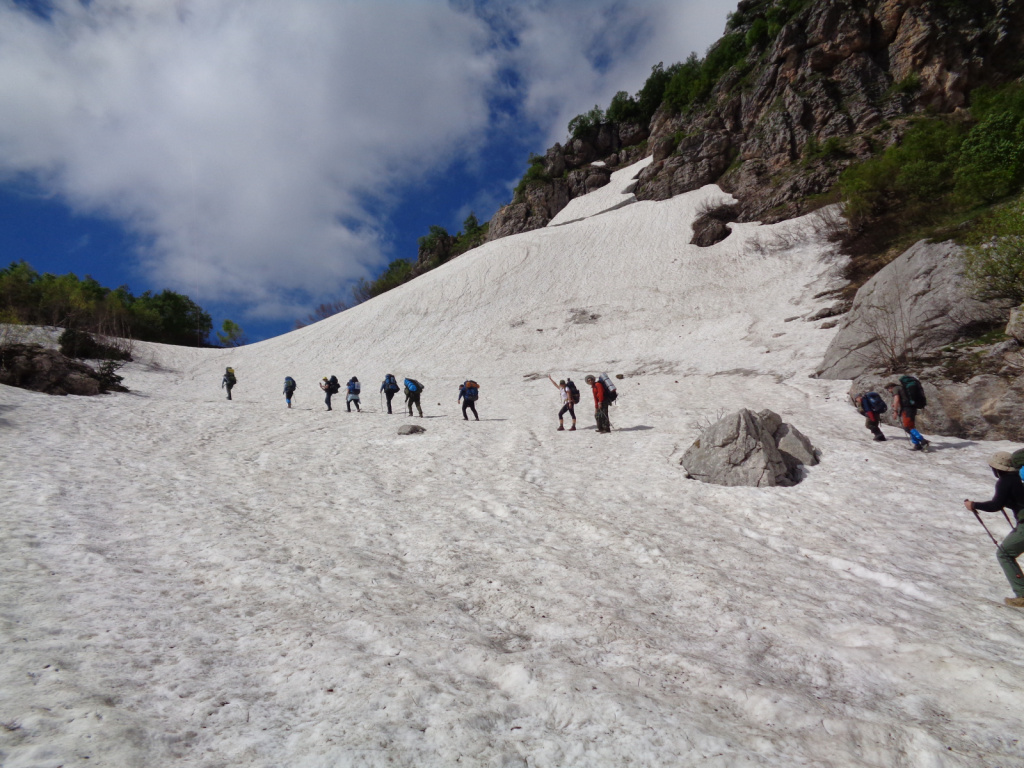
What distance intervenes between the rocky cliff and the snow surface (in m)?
43.1

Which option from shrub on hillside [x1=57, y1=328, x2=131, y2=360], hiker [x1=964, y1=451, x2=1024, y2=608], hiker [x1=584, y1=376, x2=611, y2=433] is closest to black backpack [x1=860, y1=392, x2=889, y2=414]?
hiker [x1=584, y1=376, x2=611, y2=433]

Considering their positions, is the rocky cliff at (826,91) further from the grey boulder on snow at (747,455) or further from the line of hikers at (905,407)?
the grey boulder on snow at (747,455)

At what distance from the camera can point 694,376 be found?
898 inches

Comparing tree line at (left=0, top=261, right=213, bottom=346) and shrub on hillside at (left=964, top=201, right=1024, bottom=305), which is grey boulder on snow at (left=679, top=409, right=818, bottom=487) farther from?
tree line at (left=0, top=261, right=213, bottom=346)

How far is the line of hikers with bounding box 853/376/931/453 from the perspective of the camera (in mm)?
10758

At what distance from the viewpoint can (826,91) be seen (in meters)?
48.7

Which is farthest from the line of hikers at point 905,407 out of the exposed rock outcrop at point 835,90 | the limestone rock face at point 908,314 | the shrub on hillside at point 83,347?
the shrub on hillside at point 83,347

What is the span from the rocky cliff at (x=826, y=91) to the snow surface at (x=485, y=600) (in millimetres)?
43105

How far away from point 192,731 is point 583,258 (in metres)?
47.4

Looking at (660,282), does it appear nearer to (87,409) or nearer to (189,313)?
(87,409)

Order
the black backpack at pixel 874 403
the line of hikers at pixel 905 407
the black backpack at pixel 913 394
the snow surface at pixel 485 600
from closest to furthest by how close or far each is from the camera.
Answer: the snow surface at pixel 485 600, the line of hikers at pixel 905 407, the black backpack at pixel 913 394, the black backpack at pixel 874 403

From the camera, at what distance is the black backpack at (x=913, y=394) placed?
36.2 ft

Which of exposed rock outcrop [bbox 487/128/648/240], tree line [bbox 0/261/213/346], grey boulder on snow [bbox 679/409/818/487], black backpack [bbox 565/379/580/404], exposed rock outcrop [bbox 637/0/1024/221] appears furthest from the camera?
exposed rock outcrop [bbox 487/128/648/240]

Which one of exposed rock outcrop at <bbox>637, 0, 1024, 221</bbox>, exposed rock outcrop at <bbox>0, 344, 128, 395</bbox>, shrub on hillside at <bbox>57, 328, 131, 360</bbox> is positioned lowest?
exposed rock outcrop at <bbox>0, 344, 128, 395</bbox>
